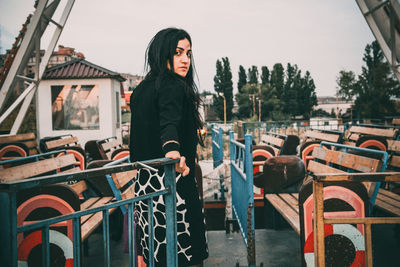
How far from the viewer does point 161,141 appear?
1.82 meters

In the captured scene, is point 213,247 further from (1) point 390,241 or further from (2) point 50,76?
(2) point 50,76

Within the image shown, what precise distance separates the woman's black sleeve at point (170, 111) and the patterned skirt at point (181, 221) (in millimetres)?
278

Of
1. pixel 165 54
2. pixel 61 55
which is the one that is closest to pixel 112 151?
pixel 165 54

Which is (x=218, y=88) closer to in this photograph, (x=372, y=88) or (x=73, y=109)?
(x=372, y=88)

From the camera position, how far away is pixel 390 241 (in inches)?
148

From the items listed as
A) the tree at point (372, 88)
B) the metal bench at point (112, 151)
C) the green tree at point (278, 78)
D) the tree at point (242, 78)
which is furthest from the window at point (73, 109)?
the green tree at point (278, 78)

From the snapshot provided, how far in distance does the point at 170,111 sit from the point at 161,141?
21 centimetres

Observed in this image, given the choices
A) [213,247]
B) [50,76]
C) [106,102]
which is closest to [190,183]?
[213,247]

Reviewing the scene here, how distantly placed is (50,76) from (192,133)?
11.2 metres

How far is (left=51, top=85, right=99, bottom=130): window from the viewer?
11.4 metres

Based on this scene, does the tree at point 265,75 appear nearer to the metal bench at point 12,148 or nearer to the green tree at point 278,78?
the green tree at point 278,78

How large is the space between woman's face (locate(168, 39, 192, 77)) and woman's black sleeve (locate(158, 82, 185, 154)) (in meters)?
0.20

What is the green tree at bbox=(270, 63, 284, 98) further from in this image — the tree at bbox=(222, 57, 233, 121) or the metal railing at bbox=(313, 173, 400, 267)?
the metal railing at bbox=(313, 173, 400, 267)

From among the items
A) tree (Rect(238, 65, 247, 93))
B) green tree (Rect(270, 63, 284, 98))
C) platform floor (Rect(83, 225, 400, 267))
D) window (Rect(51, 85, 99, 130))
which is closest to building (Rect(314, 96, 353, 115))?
green tree (Rect(270, 63, 284, 98))
